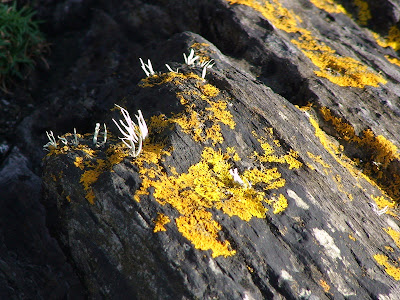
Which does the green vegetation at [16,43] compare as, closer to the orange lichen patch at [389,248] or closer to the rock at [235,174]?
the rock at [235,174]

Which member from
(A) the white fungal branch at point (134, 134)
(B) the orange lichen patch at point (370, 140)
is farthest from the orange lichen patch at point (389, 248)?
(A) the white fungal branch at point (134, 134)

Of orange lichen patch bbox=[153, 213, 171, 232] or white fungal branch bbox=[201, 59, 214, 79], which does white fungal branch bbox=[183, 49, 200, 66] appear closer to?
white fungal branch bbox=[201, 59, 214, 79]

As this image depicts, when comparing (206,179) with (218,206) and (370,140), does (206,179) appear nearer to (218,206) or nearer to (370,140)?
(218,206)

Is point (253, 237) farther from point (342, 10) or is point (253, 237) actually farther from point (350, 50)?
point (342, 10)

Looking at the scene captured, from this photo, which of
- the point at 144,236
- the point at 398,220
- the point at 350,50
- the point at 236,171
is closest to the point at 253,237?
the point at 236,171

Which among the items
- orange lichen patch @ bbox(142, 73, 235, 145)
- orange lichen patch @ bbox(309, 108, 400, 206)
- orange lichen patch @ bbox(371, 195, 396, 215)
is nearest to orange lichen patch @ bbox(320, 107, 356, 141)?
orange lichen patch @ bbox(309, 108, 400, 206)
